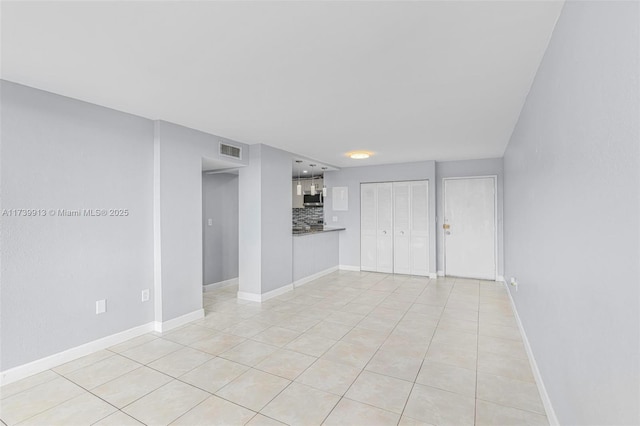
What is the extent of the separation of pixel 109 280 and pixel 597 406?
3.78m

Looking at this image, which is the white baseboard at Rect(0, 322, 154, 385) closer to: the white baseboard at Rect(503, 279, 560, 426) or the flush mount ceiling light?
the white baseboard at Rect(503, 279, 560, 426)

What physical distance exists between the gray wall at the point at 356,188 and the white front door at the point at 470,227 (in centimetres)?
37

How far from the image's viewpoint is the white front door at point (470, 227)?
6051mm

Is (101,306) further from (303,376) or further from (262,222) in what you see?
(262,222)

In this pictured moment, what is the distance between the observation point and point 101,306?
308 centimetres

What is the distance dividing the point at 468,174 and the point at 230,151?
4.64 meters

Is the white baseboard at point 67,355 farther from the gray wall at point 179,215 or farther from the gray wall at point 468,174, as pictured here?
the gray wall at point 468,174

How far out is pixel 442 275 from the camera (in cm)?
645

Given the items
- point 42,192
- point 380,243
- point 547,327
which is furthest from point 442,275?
point 42,192

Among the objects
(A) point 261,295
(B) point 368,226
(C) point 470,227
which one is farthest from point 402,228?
(A) point 261,295

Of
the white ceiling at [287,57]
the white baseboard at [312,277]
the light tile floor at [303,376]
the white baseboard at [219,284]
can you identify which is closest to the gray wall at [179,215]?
the white ceiling at [287,57]

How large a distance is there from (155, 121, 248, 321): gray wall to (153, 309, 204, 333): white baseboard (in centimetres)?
5

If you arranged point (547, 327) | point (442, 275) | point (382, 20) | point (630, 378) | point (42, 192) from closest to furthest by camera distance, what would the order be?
point (630, 378) → point (382, 20) → point (547, 327) → point (42, 192) → point (442, 275)

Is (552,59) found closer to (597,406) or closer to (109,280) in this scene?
(597,406)
